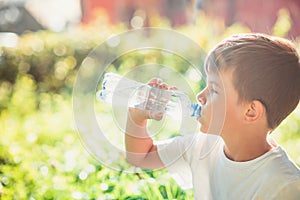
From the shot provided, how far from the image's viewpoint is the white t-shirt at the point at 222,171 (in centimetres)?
141

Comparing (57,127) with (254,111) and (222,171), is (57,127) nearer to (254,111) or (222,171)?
(222,171)

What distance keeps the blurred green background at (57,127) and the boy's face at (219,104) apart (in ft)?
1.46

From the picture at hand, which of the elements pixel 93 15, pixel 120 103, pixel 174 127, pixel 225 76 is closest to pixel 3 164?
pixel 174 127

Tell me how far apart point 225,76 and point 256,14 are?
286cm

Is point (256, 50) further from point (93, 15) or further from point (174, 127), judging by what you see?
point (93, 15)

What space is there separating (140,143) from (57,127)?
1.14 m

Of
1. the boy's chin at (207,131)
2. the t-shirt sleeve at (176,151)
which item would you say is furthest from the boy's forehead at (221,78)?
the t-shirt sleeve at (176,151)

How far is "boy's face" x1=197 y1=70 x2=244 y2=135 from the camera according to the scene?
4.78 ft

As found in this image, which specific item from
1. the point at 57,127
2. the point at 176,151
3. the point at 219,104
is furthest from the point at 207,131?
the point at 57,127

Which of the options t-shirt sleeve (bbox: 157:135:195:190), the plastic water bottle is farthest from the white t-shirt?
the plastic water bottle

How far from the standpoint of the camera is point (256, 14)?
423 cm

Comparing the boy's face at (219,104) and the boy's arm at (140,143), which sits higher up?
the boy's face at (219,104)

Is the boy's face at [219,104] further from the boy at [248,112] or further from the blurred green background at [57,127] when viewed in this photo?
the blurred green background at [57,127]

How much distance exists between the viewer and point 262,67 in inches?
55.9
